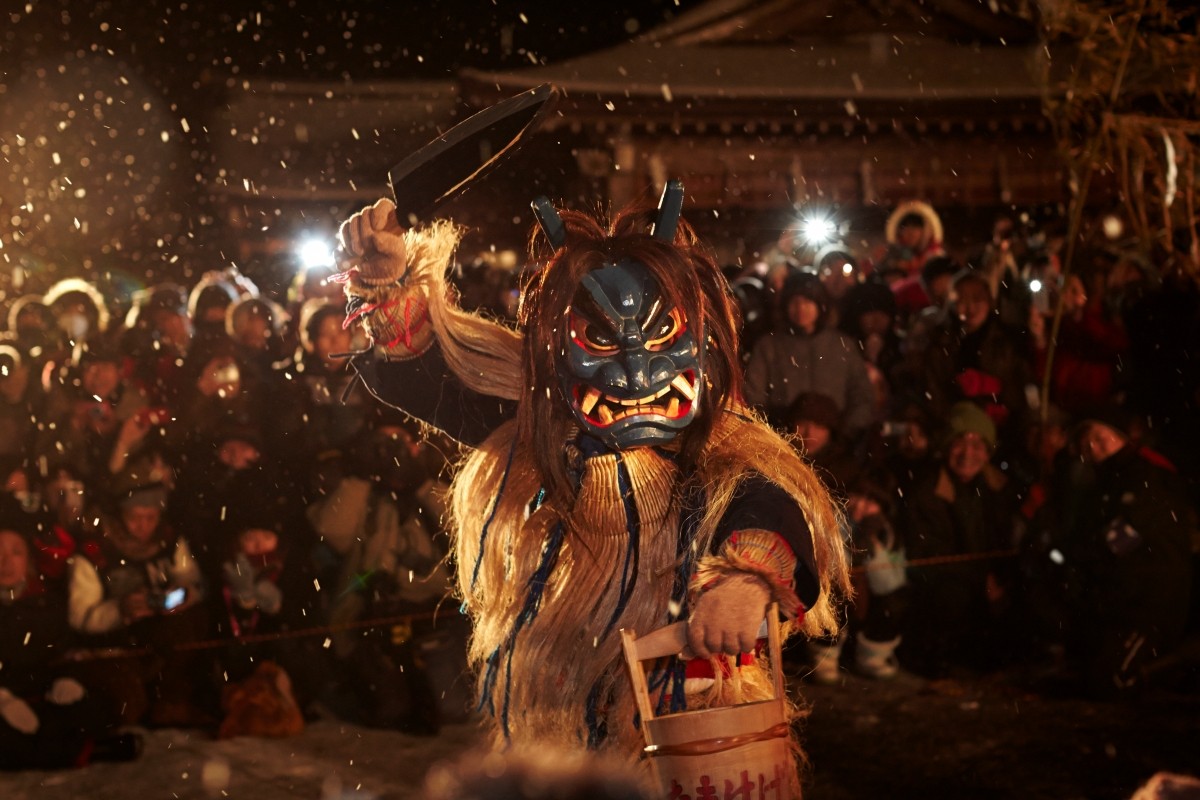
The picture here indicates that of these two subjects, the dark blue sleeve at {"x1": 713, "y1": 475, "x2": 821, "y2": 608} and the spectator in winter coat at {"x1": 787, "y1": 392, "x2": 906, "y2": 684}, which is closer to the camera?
the dark blue sleeve at {"x1": 713, "y1": 475, "x2": 821, "y2": 608}

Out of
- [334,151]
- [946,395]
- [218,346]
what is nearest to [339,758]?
[218,346]

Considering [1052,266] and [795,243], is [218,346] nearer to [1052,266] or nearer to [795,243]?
[1052,266]

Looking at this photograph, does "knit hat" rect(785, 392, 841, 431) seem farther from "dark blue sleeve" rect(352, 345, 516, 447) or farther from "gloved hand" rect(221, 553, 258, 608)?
"dark blue sleeve" rect(352, 345, 516, 447)

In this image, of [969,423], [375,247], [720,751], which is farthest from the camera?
[969,423]

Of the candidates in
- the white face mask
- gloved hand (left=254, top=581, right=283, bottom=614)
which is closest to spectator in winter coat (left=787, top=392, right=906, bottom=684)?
gloved hand (left=254, top=581, right=283, bottom=614)

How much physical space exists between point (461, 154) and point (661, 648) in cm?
117

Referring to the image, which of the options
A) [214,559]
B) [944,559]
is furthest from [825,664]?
[214,559]

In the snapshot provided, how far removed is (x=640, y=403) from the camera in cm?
277

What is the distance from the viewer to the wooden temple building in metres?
11.0

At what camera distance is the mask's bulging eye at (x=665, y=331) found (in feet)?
9.20

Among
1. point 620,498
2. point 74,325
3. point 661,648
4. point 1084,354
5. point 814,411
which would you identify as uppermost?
point 74,325

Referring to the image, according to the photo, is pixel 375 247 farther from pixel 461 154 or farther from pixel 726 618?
pixel 726 618

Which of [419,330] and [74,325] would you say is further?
[74,325]

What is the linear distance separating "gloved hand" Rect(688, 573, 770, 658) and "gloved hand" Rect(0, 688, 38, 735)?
10.9 ft
